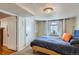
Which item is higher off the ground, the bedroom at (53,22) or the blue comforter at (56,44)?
the bedroom at (53,22)

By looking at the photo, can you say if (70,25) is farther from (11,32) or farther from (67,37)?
(11,32)

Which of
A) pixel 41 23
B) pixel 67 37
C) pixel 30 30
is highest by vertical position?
pixel 41 23

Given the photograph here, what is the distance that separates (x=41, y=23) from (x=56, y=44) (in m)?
0.44

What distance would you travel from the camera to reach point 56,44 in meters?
1.63

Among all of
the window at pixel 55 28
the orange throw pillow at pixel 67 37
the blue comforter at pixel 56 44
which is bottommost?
the blue comforter at pixel 56 44

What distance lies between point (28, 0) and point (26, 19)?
59 cm

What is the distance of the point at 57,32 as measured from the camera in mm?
1689

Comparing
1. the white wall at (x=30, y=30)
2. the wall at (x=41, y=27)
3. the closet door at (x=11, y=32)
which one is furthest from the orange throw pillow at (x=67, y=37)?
the closet door at (x=11, y=32)

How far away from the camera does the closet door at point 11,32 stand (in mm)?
1747

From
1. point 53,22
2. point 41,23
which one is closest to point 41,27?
point 41,23

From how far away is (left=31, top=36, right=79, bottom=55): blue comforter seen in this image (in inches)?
58.2

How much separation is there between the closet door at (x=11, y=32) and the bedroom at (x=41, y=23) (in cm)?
7

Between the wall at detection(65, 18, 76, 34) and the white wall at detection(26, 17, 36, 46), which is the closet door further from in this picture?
the wall at detection(65, 18, 76, 34)

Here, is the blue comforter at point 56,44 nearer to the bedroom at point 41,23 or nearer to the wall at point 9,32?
the bedroom at point 41,23
